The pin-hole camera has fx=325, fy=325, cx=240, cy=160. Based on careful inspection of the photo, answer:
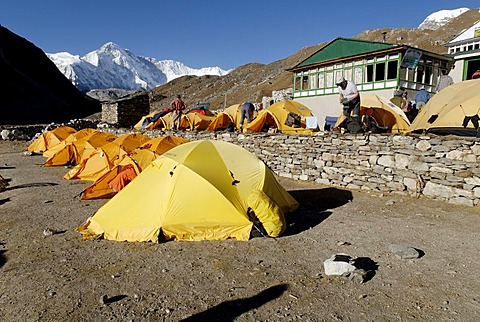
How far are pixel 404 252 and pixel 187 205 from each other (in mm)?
3386

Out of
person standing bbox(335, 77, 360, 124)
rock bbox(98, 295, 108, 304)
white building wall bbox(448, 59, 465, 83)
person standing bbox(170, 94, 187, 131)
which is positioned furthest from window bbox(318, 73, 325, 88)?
rock bbox(98, 295, 108, 304)

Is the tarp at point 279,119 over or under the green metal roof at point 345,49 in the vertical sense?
under

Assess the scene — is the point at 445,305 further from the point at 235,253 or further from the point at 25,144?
the point at 25,144

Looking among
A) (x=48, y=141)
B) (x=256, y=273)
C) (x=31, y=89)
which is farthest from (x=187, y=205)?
(x=31, y=89)

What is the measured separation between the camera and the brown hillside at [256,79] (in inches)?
2378

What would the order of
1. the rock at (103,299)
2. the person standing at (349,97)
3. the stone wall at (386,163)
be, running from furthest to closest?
the person standing at (349,97), the stone wall at (386,163), the rock at (103,299)

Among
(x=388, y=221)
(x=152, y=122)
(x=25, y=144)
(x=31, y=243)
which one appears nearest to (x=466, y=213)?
(x=388, y=221)

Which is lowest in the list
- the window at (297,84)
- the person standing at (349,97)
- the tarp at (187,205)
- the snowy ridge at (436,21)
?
the tarp at (187,205)

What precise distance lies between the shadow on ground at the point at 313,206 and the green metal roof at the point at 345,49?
651 inches

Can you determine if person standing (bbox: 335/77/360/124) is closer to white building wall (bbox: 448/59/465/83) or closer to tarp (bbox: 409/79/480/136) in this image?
tarp (bbox: 409/79/480/136)

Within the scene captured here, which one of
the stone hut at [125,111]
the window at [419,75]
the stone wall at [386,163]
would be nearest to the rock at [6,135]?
the stone hut at [125,111]

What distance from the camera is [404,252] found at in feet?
15.3

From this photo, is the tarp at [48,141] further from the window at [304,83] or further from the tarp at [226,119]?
the window at [304,83]

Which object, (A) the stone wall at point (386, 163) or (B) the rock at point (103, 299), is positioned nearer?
(B) the rock at point (103, 299)
